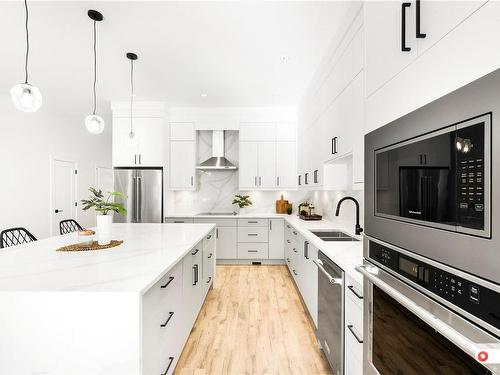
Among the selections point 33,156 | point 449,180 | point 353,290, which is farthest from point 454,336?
point 33,156

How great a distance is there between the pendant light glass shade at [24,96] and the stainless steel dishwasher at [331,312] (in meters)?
2.37

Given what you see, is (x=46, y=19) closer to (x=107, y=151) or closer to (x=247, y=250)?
(x=247, y=250)

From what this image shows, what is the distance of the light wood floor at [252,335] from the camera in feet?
6.22

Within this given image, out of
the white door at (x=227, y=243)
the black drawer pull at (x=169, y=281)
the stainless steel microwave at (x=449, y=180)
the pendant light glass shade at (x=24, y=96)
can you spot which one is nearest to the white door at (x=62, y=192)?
the white door at (x=227, y=243)

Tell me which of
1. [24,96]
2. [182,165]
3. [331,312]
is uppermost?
[24,96]

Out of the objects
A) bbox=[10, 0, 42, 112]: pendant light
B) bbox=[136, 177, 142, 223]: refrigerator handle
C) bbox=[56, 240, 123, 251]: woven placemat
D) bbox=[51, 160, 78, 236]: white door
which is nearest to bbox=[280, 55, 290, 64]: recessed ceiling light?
bbox=[10, 0, 42, 112]: pendant light

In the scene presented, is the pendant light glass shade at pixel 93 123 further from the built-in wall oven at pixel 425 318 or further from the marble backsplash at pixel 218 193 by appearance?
the built-in wall oven at pixel 425 318

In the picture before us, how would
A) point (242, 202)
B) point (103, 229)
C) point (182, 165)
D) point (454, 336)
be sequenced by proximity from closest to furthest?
point (454, 336) < point (103, 229) < point (182, 165) < point (242, 202)

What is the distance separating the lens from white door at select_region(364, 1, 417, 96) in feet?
2.83

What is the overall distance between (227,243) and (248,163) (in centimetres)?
149

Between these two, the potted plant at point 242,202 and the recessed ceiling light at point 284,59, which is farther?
the potted plant at point 242,202

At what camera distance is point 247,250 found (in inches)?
175

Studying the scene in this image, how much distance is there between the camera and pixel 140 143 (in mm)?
4375

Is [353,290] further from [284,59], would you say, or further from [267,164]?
[267,164]
